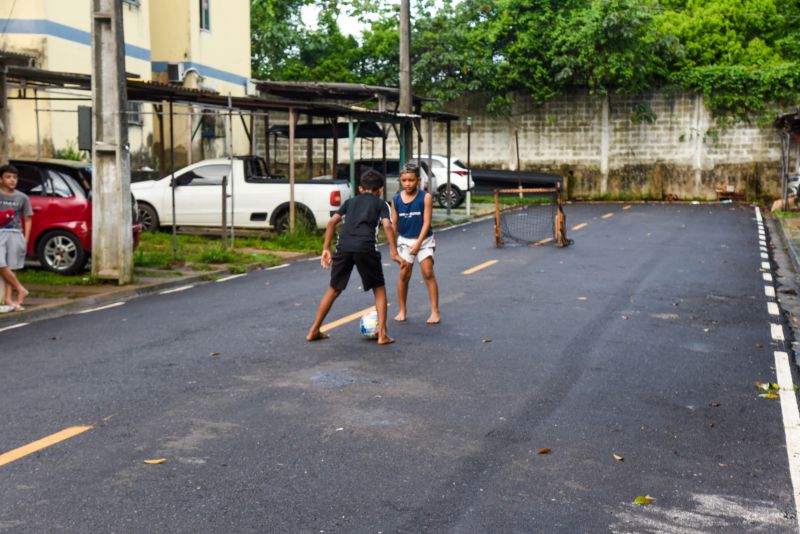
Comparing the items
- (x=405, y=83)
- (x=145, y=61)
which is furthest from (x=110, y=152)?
(x=145, y=61)

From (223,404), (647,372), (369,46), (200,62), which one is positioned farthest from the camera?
(369,46)

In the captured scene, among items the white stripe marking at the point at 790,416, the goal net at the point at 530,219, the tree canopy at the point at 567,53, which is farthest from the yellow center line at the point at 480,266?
the tree canopy at the point at 567,53

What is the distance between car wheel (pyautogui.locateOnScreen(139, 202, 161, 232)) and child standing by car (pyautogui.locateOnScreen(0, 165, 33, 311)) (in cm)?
947

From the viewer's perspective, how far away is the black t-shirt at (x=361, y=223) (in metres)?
9.63

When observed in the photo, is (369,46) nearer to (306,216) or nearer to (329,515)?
(306,216)

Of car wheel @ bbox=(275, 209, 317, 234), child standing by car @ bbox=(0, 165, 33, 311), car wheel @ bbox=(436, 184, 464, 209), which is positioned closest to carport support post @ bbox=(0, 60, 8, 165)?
child standing by car @ bbox=(0, 165, 33, 311)

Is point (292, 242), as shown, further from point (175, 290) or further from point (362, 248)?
point (362, 248)

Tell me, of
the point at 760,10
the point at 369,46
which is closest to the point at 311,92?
the point at 369,46

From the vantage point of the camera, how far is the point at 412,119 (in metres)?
24.8

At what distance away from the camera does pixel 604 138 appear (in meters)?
36.8

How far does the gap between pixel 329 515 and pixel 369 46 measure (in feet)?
127

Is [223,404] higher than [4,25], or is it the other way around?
[4,25]

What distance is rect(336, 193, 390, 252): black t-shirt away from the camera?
9.63 metres

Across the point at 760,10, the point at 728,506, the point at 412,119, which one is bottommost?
the point at 728,506
